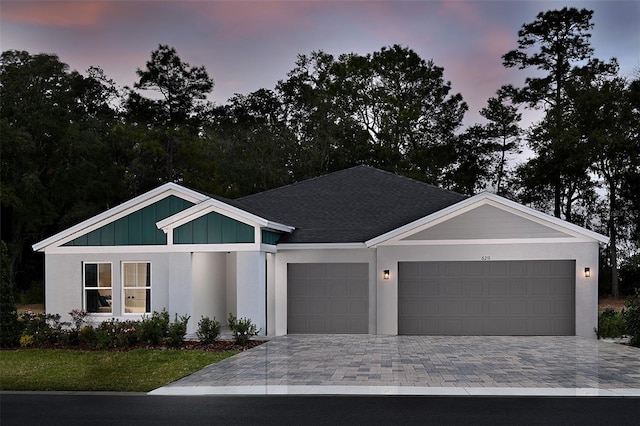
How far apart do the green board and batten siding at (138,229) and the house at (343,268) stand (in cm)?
3

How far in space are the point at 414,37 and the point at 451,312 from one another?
98.4 ft

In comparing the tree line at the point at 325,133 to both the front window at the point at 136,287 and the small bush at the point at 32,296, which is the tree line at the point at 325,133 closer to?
the small bush at the point at 32,296

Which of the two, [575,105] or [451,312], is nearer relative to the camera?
[451,312]

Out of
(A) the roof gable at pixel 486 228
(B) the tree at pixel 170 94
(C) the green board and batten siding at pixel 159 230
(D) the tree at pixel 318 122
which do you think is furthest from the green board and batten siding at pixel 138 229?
(B) the tree at pixel 170 94

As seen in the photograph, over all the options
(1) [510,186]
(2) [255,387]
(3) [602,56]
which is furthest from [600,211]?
(2) [255,387]

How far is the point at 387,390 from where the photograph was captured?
10594mm

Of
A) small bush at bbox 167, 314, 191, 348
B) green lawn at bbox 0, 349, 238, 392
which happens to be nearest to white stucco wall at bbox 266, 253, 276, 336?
small bush at bbox 167, 314, 191, 348

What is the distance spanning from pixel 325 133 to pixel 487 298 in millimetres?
23991

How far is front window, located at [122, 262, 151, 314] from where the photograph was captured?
19594 millimetres

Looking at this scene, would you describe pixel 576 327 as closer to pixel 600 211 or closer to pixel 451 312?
pixel 451 312

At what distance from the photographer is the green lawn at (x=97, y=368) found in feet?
37.7

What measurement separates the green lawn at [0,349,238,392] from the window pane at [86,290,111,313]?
4188 millimetres

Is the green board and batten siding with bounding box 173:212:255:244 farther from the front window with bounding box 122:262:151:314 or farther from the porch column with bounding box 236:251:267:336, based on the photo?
the front window with bounding box 122:262:151:314

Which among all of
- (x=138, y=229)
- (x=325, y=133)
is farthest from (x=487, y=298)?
(x=325, y=133)
